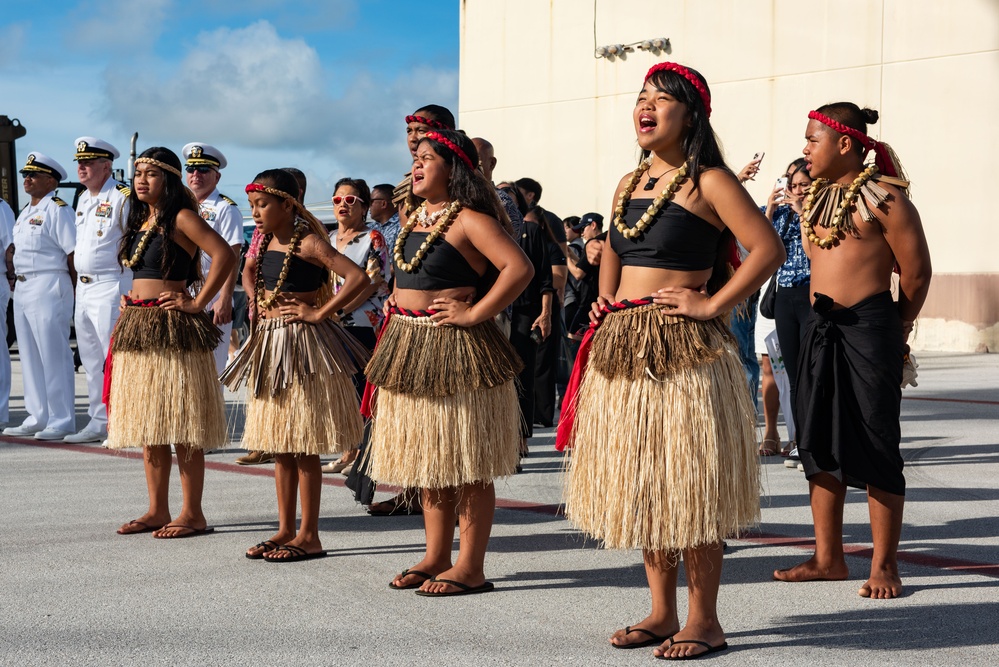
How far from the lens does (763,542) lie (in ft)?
18.2

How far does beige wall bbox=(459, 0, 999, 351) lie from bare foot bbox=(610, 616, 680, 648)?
1481cm

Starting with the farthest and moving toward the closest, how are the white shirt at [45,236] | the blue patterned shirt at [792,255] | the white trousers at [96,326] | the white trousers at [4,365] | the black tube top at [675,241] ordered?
the white trousers at [4,365] < the white shirt at [45,236] < the white trousers at [96,326] < the blue patterned shirt at [792,255] < the black tube top at [675,241]

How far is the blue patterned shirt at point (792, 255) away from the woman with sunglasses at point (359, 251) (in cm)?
246

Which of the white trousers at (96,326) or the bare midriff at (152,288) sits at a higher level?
the bare midriff at (152,288)

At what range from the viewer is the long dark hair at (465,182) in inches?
183

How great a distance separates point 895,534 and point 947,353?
45.8 feet

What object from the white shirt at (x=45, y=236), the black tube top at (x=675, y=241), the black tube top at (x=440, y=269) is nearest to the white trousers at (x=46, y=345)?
the white shirt at (x=45, y=236)

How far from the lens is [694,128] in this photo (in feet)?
12.6

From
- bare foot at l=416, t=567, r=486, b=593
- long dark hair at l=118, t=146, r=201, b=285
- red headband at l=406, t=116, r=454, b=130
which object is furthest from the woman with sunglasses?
bare foot at l=416, t=567, r=486, b=593

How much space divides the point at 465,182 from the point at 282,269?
3.53ft

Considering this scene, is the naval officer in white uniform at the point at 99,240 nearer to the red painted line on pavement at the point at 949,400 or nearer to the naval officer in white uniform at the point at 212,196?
the naval officer in white uniform at the point at 212,196

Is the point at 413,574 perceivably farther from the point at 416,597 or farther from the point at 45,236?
the point at 45,236

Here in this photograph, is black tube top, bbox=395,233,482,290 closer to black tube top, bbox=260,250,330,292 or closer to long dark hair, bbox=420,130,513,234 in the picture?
long dark hair, bbox=420,130,513,234

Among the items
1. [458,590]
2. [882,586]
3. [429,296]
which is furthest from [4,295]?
[882,586]
